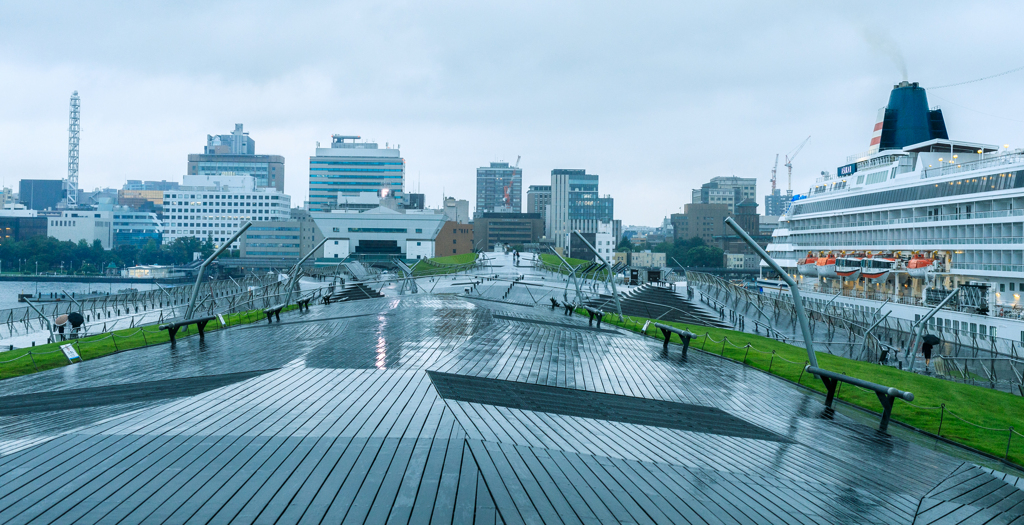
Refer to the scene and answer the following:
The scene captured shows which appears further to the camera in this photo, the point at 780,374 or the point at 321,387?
the point at 780,374

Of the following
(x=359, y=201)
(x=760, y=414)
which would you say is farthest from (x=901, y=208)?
(x=359, y=201)

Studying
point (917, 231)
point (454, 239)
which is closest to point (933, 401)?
point (917, 231)

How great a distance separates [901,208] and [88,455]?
70.9 m

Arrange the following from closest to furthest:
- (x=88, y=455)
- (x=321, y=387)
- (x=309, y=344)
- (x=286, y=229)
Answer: (x=88, y=455), (x=321, y=387), (x=309, y=344), (x=286, y=229)

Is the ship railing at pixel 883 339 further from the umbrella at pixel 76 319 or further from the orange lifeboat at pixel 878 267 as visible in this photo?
the umbrella at pixel 76 319

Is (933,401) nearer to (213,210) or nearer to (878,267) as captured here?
(878,267)

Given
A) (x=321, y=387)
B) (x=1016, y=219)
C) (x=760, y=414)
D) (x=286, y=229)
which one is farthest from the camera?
(x=286, y=229)

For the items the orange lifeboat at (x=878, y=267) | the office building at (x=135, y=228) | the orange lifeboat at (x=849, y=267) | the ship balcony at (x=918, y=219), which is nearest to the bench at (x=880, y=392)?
the ship balcony at (x=918, y=219)

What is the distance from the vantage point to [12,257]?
129m

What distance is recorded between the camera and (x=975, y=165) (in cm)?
5472

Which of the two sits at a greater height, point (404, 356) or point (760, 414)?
point (404, 356)

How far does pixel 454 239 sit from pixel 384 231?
4018 cm

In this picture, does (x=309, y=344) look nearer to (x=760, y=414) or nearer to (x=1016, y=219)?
(x=760, y=414)

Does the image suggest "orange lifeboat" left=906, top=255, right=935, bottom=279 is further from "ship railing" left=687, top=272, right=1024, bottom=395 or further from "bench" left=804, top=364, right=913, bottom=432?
"bench" left=804, top=364, right=913, bottom=432
